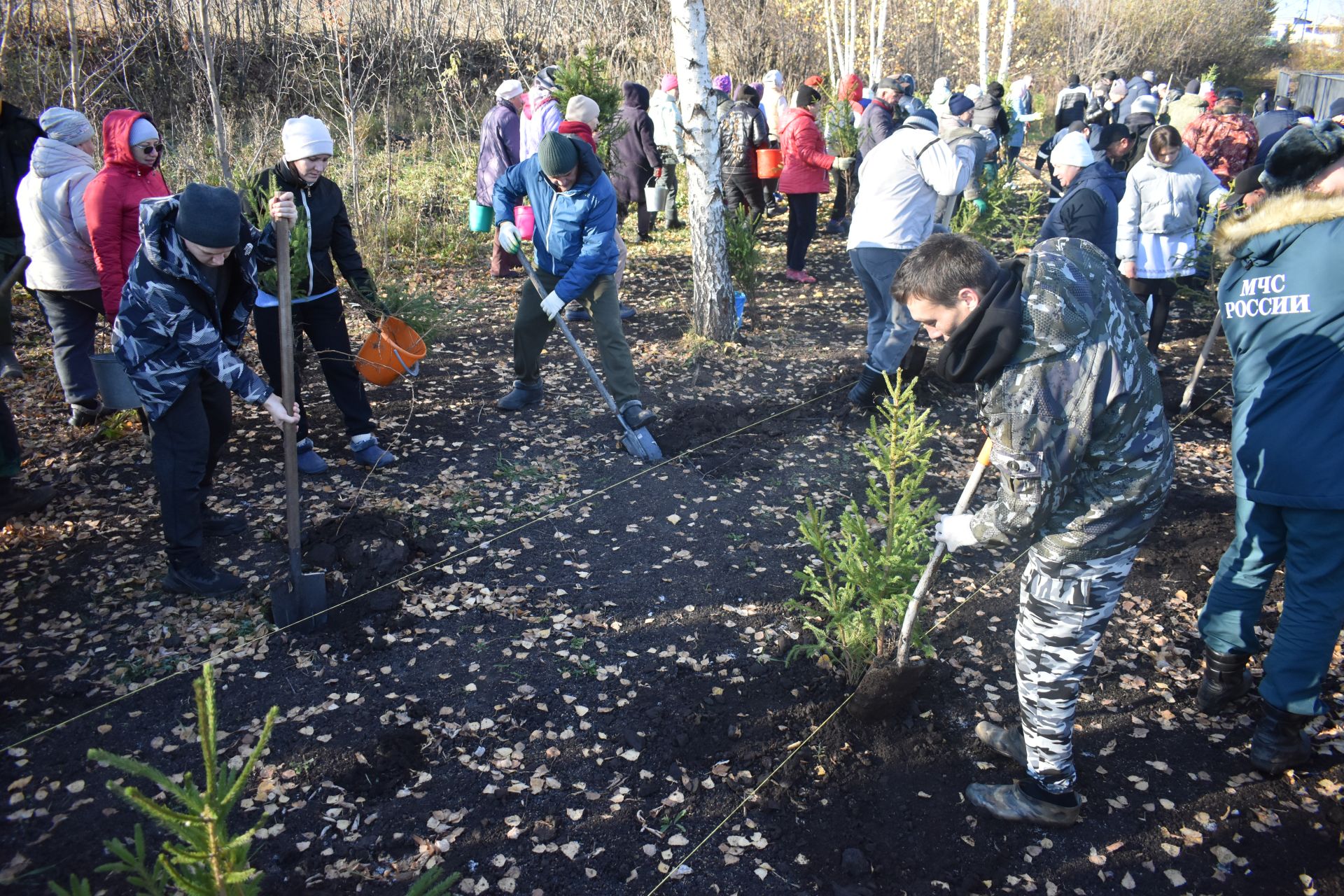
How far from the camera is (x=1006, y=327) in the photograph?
2.14m

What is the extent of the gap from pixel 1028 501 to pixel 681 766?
5.00 feet

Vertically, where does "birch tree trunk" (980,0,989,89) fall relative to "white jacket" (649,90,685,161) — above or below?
above

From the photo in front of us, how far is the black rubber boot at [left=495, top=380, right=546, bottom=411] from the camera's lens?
219 inches

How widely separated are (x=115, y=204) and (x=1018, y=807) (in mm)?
4597

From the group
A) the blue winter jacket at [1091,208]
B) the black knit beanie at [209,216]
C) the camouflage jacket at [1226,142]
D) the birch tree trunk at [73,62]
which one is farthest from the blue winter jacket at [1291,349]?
the camouflage jacket at [1226,142]

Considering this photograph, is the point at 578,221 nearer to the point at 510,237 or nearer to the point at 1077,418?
the point at 510,237

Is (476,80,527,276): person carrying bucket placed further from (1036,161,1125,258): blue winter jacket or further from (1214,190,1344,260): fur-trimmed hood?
(1214,190,1344,260): fur-trimmed hood

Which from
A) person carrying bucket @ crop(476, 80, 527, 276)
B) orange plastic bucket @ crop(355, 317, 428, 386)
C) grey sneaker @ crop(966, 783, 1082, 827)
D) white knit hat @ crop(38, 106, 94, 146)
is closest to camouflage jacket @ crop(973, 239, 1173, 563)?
grey sneaker @ crop(966, 783, 1082, 827)

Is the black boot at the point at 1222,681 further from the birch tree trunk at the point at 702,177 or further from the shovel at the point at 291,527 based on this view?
the birch tree trunk at the point at 702,177

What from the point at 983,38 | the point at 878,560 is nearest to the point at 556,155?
the point at 878,560

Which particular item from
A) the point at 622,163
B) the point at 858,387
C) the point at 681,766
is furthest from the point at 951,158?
the point at 622,163

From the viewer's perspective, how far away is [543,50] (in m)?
17.1

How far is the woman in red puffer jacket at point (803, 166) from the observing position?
8188 mm

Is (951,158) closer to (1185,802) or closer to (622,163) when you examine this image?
(1185,802)
